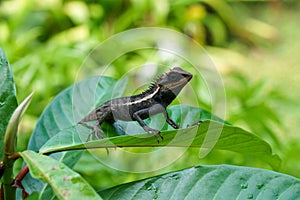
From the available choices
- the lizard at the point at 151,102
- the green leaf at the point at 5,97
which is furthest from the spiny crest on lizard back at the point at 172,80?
the green leaf at the point at 5,97

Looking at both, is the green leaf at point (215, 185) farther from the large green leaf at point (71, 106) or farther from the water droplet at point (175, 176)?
the large green leaf at point (71, 106)

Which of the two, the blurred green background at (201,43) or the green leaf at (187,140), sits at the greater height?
the green leaf at (187,140)

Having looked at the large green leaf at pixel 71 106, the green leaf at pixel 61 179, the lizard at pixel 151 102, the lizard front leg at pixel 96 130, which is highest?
the green leaf at pixel 61 179

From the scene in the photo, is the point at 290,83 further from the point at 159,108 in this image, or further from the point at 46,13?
the point at 159,108

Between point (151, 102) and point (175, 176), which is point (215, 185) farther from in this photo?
point (151, 102)

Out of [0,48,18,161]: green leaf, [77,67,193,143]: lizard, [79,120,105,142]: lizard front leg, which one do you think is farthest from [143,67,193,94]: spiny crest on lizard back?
[0,48,18,161]: green leaf

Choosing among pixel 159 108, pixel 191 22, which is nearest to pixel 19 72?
pixel 159 108

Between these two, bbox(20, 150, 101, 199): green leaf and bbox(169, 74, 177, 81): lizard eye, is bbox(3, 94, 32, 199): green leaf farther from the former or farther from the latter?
bbox(169, 74, 177, 81): lizard eye
